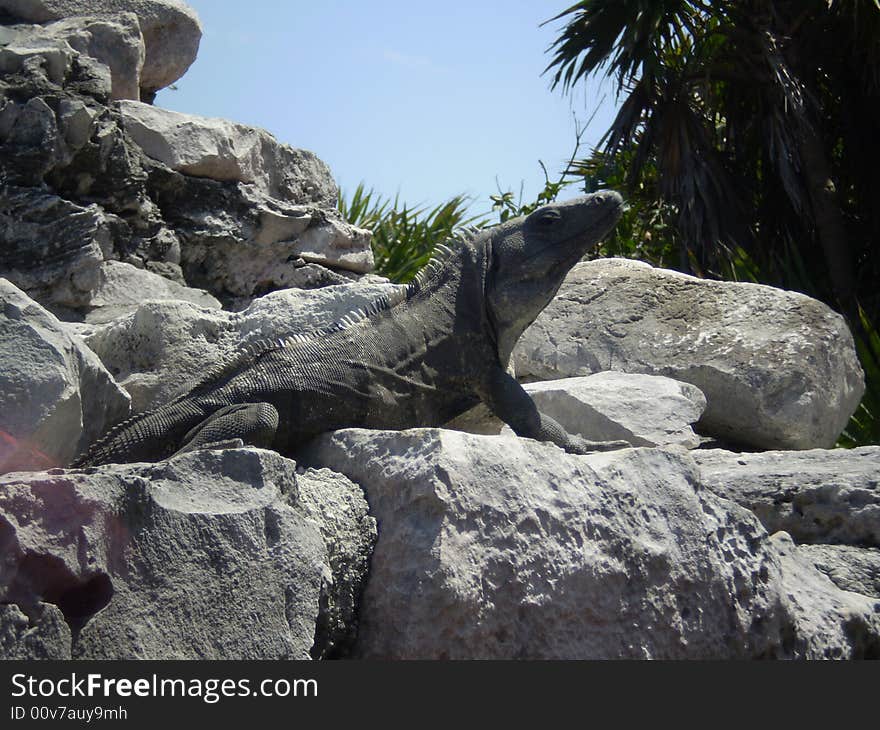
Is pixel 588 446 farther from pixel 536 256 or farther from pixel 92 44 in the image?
pixel 92 44

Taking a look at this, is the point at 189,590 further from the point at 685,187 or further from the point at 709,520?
the point at 685,187

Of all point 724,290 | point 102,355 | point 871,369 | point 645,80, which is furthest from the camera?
point 645,80

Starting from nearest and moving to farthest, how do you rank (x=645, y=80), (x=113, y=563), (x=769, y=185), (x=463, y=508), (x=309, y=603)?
(x=113, y=563), (x=309, y=603), (x=463, y=508), (x=645, y=80), (x=769, y=185)

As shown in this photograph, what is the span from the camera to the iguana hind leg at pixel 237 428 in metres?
3.08

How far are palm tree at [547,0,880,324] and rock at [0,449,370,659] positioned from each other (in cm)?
817

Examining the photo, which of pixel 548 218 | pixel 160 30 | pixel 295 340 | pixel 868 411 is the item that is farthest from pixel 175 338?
pixel 868 411

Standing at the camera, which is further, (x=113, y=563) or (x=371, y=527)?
(x=371, y=527)

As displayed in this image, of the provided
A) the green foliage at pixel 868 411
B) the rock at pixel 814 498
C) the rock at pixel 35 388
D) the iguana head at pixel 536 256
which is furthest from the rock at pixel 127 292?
the green foliage at pixel 868 411

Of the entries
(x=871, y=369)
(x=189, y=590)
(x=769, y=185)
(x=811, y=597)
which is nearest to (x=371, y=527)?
(x=189, y=590)

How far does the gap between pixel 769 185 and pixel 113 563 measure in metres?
10.6

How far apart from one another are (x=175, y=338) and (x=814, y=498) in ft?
8.01

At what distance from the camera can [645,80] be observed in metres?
10.5

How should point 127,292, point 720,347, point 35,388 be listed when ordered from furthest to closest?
point 127,292, point 720,347, point 35,388

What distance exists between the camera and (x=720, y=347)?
5.05 meters
